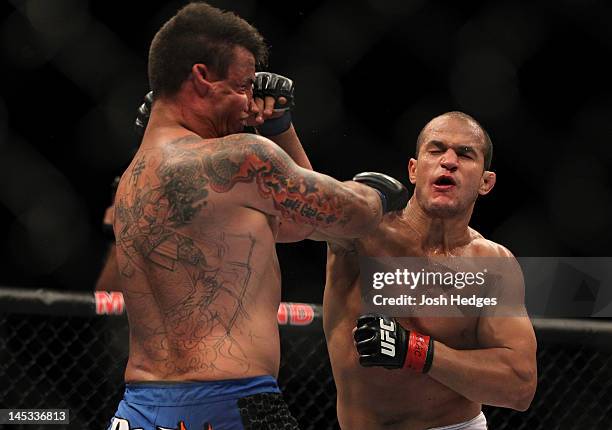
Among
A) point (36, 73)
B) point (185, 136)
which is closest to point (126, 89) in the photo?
point (36, 73)

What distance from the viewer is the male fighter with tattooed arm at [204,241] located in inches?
60.2

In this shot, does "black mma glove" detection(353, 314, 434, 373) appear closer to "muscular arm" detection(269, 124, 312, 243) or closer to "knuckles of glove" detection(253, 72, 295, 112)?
"muscular arm" detection(269, 124, 312, 243)

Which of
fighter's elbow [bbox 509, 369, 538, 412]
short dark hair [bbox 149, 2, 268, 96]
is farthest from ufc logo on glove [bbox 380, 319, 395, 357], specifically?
short dark hair [bbox 149, 2, 268, 96]

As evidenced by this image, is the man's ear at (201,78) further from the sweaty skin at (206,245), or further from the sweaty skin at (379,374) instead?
the sweaty skin at (379,374)

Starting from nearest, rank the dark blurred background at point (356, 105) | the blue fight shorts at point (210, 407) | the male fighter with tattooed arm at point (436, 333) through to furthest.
A: the blue fight shorts at point (210, 407), the male fighter with tattooed arm at point (436, 333), the dark blurred background at point (356, 105)

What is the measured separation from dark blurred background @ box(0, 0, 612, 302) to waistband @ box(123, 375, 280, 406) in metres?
1.96

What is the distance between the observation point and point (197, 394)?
1.51 m

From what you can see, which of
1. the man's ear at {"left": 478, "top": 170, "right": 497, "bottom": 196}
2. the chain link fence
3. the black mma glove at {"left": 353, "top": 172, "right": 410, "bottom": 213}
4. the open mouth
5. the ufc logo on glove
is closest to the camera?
the black mma glove at {"left": 353, "top": 172, "right": 410, "bottom": 213}

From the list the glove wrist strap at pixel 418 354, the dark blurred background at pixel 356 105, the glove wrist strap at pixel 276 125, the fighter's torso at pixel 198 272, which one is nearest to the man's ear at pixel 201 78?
the fighter's torso at pixel 198 272

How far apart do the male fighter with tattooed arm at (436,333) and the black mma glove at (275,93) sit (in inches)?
14.5

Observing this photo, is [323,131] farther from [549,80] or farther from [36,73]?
[36,73]

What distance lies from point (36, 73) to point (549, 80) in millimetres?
2140

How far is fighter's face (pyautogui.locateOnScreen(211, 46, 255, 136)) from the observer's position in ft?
5.48

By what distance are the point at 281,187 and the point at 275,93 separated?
374mm
